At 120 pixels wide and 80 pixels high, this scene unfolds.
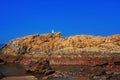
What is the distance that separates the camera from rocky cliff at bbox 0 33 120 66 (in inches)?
2322

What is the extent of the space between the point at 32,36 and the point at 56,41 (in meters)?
6.47

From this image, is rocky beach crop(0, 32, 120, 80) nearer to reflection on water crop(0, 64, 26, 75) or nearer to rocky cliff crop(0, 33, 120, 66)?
rocky cliff crop(0, 33, 120, 66)

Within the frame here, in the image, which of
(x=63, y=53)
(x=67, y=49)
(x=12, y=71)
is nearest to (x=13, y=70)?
(x=12, y=71)

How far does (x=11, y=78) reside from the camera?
39.6 m

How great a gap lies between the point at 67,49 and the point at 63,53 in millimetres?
1328

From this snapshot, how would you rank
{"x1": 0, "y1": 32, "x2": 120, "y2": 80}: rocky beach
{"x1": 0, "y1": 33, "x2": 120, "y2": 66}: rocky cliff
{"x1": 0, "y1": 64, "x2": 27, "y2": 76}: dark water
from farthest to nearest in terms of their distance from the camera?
{"x1": 0, "y1": 33, "x2": 120, "y2": 66}: rocky cliff, {"x1": 0, "y1": 32, "x2": 120, "y2": 80}: rocky beach, {"x1": 0, "y1": 64, "x2": 27, "y2": 76}: dark water

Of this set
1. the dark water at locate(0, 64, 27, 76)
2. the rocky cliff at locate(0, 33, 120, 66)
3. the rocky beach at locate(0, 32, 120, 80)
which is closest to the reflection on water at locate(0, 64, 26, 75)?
the dark water at locate(0, 64, 27, 76)

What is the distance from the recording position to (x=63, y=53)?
6316cm

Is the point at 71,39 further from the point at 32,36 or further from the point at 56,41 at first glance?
the point at 32,36

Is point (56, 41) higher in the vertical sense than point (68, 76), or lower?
higher

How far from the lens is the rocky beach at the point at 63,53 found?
167 ft

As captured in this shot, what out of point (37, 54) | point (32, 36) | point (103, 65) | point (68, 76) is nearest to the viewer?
point (68, 76)

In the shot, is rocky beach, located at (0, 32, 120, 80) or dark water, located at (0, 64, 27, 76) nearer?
dark water, located at (0, 64, 27, 76)

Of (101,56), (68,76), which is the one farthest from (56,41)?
(68,76)
